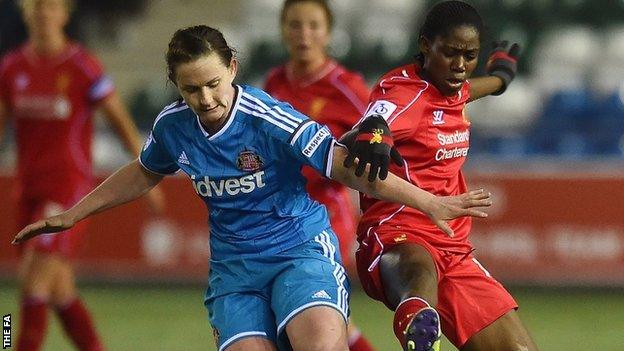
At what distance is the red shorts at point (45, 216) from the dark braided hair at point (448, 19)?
2712 mm

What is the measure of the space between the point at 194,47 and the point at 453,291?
1471mm

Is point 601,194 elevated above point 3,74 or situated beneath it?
situated beneath

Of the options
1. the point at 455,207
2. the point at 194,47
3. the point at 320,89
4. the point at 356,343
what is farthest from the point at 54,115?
the point at 455,207

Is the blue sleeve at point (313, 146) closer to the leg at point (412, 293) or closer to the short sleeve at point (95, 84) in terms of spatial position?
the leg at point (412, 293)

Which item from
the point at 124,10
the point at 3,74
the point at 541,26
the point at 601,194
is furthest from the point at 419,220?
the point at 124,10

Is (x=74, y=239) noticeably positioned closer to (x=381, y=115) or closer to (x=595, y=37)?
(x=381, y=115)

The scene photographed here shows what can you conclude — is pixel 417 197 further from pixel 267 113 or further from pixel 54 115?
pixel 54 115

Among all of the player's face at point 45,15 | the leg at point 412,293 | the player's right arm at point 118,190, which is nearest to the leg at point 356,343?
the leg at point 412,293

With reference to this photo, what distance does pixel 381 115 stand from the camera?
5211 mm

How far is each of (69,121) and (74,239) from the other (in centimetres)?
69

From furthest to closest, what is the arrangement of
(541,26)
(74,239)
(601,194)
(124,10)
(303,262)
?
(124,10), (541,26), (601,194), (74,239), (303,262)

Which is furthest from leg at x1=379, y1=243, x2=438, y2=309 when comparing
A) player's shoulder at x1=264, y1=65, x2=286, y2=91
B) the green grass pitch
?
the green grass pitch

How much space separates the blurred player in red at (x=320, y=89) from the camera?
277 inches

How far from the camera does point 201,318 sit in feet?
31.1
